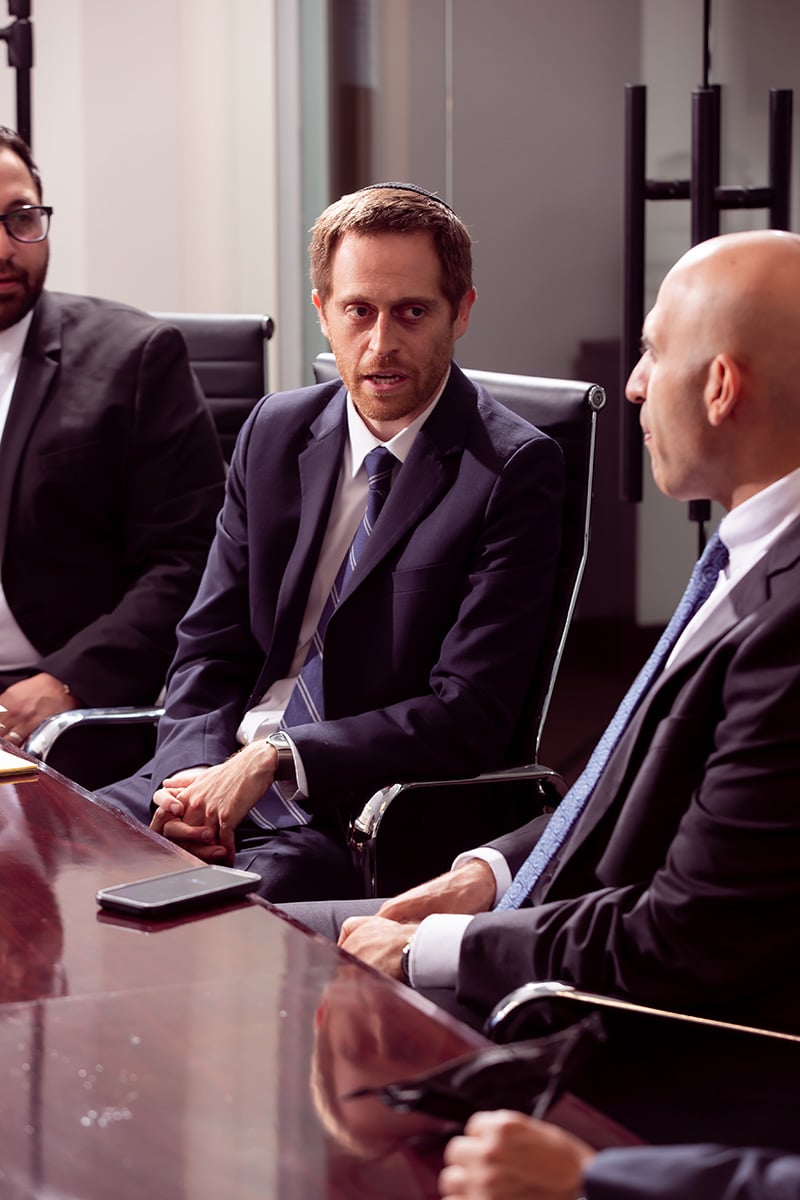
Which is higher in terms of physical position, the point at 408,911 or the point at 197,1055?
the point at 197,1055

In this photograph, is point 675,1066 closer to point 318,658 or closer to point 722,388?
point 722,388

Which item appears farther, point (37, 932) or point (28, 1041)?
point (37, 932)

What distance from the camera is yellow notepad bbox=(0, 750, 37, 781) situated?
1.89 meters

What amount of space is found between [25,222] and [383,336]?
985 millimetres

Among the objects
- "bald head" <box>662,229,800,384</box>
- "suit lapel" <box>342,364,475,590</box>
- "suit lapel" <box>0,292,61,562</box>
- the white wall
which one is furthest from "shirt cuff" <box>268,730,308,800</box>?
the white wall

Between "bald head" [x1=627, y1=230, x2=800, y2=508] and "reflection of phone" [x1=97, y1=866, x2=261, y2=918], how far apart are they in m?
0.59

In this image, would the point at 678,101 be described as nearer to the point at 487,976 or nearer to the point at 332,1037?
the point at 487,976

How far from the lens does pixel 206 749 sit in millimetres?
2391

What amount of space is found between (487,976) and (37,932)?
0.45m

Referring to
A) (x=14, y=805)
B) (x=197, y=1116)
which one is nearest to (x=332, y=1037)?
(x=197, y=1116)

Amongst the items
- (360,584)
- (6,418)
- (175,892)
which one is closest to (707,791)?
(175,892)

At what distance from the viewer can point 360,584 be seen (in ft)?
7.65

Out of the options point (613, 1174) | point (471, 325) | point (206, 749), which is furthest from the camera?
point (471, 325)

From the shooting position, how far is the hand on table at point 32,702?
2.80m
